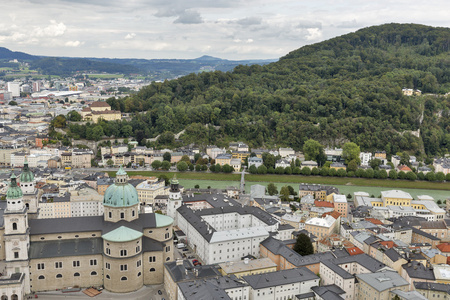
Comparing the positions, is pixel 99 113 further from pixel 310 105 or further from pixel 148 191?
pixel 310 105

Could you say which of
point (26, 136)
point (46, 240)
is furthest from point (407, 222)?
point (26, 136)

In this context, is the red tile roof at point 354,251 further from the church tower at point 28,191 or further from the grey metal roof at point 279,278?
the church tower at point 28,191

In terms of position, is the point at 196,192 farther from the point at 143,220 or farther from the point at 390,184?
the point at 390,184

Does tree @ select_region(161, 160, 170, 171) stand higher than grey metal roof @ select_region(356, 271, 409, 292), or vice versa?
grey metal roof @ select_region(356, 271, 409, 292)

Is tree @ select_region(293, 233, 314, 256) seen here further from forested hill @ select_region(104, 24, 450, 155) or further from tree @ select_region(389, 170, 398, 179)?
forested hill @ select_region(104, 24, 450, 155)

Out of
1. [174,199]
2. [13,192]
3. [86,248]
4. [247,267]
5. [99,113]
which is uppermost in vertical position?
[99,113]

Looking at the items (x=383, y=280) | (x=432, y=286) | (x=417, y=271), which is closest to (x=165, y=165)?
(x=417, y=271)

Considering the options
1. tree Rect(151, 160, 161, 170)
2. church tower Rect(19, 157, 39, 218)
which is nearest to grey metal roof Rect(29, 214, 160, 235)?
church tower Rect(19, 157, 39, 218)
